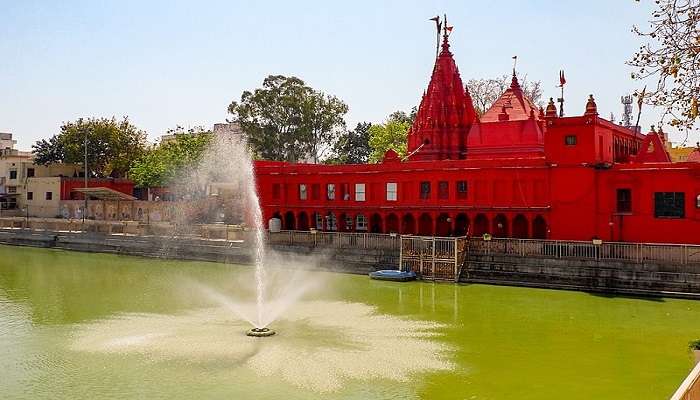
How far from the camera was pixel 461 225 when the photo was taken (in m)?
41.8

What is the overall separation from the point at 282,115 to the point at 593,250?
43.9 m

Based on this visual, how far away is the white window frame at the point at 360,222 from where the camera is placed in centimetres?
4550

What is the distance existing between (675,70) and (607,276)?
20.8 metres

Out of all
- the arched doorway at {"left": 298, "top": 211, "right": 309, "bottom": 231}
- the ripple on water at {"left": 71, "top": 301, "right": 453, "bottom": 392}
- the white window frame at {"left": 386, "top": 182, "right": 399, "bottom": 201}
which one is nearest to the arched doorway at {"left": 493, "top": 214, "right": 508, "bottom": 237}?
the white window frame at {"left": 386, "top": 182, "right": 399, "bottom": 201}

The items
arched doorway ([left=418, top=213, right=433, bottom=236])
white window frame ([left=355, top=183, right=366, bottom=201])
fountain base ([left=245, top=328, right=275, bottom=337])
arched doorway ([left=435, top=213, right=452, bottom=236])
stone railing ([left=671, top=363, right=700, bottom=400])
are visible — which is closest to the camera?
stone railing ([left=671, top=363, right=700, bottom=400])

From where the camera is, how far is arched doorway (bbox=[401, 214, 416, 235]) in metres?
43.4

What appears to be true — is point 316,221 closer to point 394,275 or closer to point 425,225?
point 425,225

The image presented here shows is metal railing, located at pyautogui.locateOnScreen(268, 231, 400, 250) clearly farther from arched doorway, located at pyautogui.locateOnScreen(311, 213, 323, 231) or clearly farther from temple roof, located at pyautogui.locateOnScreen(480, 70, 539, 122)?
temple roof, located at pyautogui.locateOnScreen(480, 70, 539, 122)

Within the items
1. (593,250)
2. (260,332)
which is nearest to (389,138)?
(593,250)

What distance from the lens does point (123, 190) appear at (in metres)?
73.4

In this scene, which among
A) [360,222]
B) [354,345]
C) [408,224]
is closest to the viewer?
[354,345]

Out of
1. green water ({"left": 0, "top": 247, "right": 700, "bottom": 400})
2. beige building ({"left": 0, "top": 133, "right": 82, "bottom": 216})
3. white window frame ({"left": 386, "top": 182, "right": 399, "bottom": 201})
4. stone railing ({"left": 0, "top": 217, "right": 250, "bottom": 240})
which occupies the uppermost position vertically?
beige building ({"left": 0, "top": 133, "right": 82, "bottom": 216})

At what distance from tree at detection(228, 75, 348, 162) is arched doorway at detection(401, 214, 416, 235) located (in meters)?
29.7

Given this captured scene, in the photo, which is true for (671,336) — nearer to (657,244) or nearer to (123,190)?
(657,244)
